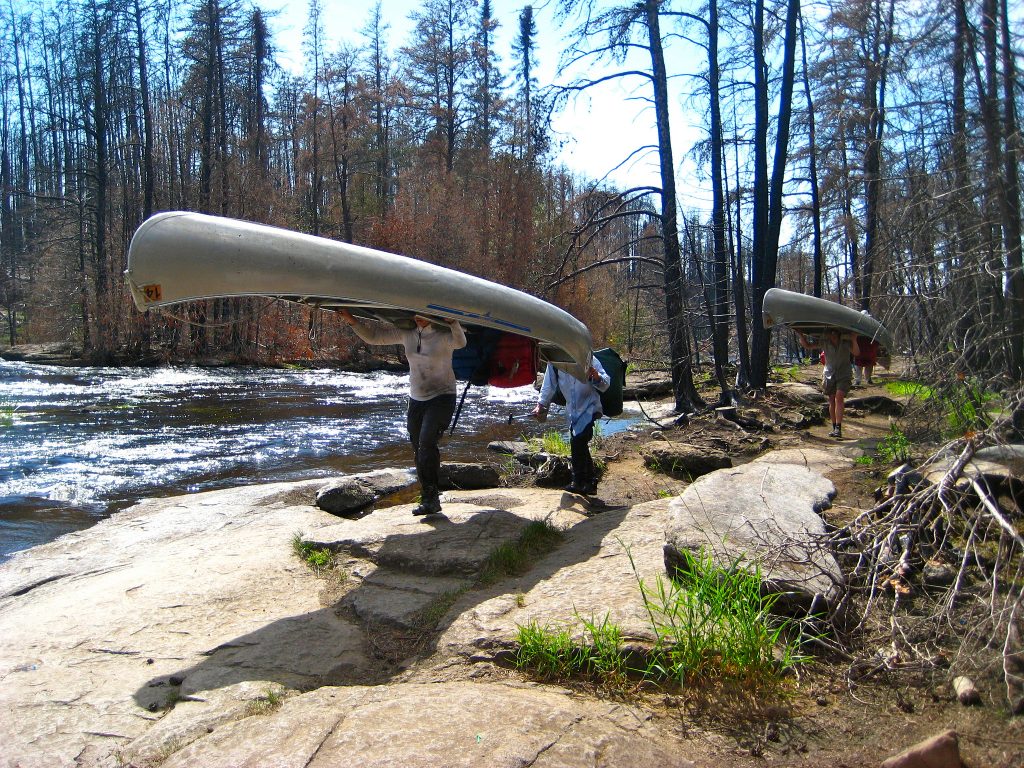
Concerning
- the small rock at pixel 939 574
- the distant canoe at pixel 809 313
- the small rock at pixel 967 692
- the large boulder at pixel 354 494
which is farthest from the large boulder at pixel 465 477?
the small rock at pixel 967 692

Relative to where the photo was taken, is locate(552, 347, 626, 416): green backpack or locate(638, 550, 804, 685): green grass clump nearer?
locate(638, 550, 804, 685): green grass clump

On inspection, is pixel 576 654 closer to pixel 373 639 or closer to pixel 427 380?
pixel 373 639

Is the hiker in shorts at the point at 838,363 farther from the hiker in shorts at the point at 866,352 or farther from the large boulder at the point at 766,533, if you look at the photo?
the large boulder at the point at 766,533

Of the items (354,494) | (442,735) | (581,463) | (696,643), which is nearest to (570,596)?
(696,643)

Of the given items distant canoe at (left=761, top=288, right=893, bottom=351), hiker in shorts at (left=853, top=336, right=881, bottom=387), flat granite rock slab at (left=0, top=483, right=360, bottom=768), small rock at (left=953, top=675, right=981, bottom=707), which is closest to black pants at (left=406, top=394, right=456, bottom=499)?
flat granite rock slab at (left=0, top=483, right=360, bottom=768)

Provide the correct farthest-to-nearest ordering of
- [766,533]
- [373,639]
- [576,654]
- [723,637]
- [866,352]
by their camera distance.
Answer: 1. [866,352]
2. [766,533]
3. [373,639]
4. [576,654]
5. [723,637]

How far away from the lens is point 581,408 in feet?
21.3

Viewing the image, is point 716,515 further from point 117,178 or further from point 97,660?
point 117,178

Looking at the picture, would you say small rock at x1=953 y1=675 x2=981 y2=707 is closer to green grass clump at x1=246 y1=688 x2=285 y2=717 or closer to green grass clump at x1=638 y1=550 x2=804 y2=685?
green grass clump at x1=638 y1=550 x2=804 y2=685

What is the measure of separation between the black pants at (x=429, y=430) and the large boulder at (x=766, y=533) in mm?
1908

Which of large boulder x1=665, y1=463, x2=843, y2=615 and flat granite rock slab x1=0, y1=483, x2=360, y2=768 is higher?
large boulder x1=665, y1=463, x2=843, y2=615

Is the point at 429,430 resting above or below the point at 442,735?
above

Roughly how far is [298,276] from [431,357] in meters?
1.28

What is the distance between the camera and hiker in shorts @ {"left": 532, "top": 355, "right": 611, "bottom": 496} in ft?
21.2
